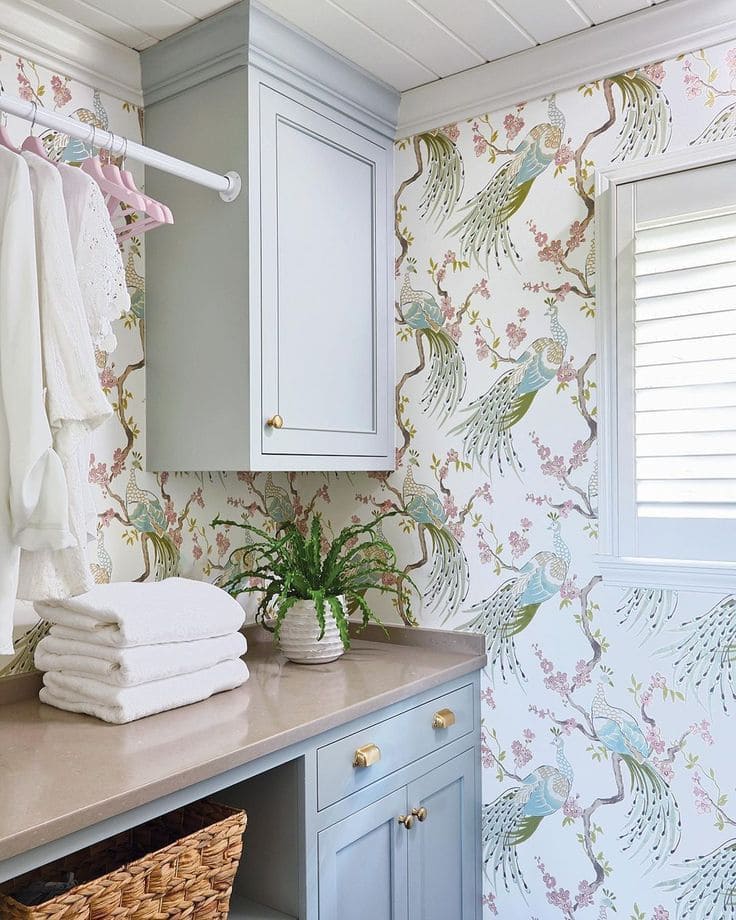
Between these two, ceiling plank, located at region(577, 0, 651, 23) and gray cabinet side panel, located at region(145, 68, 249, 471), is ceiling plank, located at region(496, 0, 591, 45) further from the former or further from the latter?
gray cabinet side panel, located at region(145, 68, 249, 471)

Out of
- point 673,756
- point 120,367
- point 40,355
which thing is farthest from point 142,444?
A: point 673,756

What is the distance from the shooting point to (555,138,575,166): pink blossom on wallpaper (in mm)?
2012

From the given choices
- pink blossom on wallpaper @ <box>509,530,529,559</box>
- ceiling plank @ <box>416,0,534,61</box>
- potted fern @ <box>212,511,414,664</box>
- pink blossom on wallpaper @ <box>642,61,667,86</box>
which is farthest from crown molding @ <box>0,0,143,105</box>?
pink blossom on wallpaper @ <box>509,530,529,559</box>

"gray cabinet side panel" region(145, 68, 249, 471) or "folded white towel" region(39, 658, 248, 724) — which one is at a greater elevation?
"gray cabinet side panel" region(145, 68, 249, 471)

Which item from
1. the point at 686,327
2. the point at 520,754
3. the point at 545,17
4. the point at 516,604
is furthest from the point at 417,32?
the point at 520,754

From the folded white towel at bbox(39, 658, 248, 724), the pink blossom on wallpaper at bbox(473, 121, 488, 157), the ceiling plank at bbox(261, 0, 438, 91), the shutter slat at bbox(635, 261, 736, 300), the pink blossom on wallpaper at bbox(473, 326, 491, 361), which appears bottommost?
the folded white towel at bbox(39, 658, 248, 724)

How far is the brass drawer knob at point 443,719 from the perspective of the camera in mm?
1933

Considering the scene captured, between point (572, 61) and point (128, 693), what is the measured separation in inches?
67.2

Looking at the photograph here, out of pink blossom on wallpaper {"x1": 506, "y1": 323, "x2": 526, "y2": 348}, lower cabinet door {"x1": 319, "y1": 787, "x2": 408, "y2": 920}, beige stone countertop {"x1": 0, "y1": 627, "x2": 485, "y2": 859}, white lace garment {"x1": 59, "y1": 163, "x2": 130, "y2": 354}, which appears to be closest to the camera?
beige stone countertop {"x1": 0, "y1": 627, "x2": 485, "y2": 859}

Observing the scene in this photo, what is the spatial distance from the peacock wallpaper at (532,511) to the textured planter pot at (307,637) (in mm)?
294

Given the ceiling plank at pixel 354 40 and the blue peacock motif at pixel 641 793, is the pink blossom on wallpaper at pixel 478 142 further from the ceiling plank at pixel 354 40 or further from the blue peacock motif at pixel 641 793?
the blue peacock motif at pixel 641 793

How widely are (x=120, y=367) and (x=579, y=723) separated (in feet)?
4.48

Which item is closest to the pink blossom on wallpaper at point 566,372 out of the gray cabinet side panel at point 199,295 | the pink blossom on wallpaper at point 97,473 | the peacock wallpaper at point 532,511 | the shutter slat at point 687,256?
the peacock wallpaper at point 532,511

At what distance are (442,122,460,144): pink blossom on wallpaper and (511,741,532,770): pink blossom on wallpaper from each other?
1.55m
